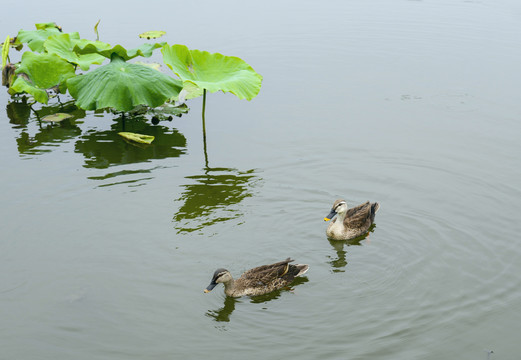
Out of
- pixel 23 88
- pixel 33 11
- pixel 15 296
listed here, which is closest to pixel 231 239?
pixel 15 296

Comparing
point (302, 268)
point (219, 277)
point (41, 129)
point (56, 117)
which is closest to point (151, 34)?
point (56, 117)

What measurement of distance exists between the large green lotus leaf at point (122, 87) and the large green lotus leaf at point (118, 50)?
24 centimetres

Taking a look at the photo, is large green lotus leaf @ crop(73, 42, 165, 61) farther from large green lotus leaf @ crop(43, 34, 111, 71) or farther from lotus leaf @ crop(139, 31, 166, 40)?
lotus leaf @ crop(139, 31, 166, 40)

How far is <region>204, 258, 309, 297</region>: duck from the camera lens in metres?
8.29

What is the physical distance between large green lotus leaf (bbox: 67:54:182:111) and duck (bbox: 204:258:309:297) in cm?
498

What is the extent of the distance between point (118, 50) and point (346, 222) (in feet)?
19.4

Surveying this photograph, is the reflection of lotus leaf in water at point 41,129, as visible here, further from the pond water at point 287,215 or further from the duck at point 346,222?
the duck at point 346,222

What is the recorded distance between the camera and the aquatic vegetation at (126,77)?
12273 millimetres

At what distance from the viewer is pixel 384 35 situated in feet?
61.8

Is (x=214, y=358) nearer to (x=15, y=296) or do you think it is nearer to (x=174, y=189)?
(x=15, y=296)

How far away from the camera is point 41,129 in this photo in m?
13.4

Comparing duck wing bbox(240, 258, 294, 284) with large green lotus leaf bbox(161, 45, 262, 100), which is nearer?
duck wing bbox(240, 258, 294, 284)

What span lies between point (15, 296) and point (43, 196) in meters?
2.73

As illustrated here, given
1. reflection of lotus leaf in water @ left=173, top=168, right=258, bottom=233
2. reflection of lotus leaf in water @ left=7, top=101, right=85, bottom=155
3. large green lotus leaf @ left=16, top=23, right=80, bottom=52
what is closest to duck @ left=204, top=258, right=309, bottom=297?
reflection of lotus leaf in water @ left=173, top=168, right=258, bottom=233
